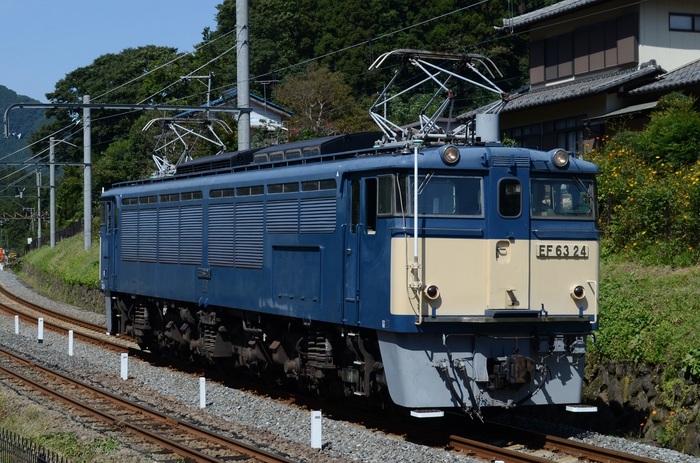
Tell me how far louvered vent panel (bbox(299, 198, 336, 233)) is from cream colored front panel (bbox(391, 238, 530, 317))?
5.75 ft

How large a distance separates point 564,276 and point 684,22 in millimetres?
17630

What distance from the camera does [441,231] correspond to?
12.5 metres

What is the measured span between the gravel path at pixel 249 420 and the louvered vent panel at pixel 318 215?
265 cm

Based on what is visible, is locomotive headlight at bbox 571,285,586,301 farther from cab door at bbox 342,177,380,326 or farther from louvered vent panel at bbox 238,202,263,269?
louvered vent panel at bbox 238,202,263,269

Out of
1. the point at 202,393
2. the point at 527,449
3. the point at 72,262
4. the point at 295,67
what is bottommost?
the point at 527,449

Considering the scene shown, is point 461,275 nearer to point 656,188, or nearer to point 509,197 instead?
point 509,197

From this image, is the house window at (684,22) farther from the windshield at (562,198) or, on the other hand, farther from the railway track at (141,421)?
the railway track at (141,421)

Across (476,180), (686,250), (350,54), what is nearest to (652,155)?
Result: (686,250)

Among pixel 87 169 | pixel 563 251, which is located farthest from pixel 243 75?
pixel 87 169

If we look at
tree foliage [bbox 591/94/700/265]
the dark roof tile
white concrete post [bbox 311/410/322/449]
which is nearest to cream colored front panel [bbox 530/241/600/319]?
white concrete post [bbox 311/410/322/449]

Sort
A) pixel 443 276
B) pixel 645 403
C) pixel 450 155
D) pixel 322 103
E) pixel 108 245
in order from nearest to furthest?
1. pixel 443 276
2. pixel 450 155
3. pixel 645 403
4. pixel 108 245
5. pixel 322 103

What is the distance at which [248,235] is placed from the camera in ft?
54.9

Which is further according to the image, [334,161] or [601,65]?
[601,65]

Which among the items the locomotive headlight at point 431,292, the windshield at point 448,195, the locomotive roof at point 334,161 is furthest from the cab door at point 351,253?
the locomotive headlight at point 431,292
